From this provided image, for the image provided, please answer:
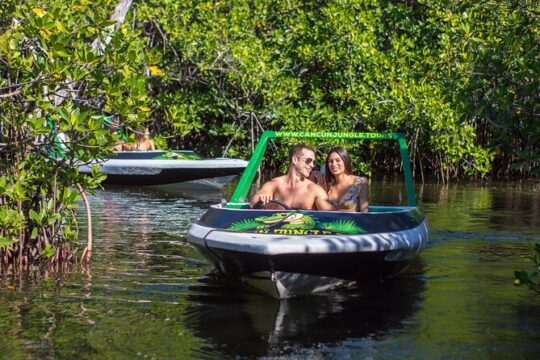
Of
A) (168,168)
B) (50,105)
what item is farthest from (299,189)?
(168,168)

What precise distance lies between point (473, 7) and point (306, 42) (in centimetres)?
1316

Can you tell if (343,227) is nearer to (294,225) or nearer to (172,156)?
(294,225)

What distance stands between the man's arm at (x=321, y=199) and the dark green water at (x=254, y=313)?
0.72m

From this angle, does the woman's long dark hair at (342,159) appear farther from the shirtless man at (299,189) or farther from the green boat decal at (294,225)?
the green boat decal at (294,225)

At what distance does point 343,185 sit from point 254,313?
209 centimetres

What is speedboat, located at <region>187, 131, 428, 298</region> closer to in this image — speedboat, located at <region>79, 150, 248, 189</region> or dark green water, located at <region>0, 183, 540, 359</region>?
dark green water, located at <region>0, 183, 540, 359</region>

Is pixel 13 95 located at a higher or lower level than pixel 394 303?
higher

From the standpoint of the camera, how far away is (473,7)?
30.2 feet

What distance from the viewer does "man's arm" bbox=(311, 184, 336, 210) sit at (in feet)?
30.6

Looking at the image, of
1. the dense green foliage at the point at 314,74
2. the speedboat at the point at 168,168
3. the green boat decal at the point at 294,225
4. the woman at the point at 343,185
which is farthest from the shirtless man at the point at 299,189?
the dense green foliage at the point at 314,74

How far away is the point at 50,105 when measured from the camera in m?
8.80

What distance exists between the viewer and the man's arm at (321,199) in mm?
9328

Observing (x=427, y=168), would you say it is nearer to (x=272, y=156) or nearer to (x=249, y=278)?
(x=272, y=156)

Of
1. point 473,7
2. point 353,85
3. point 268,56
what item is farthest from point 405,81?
point 473,7
